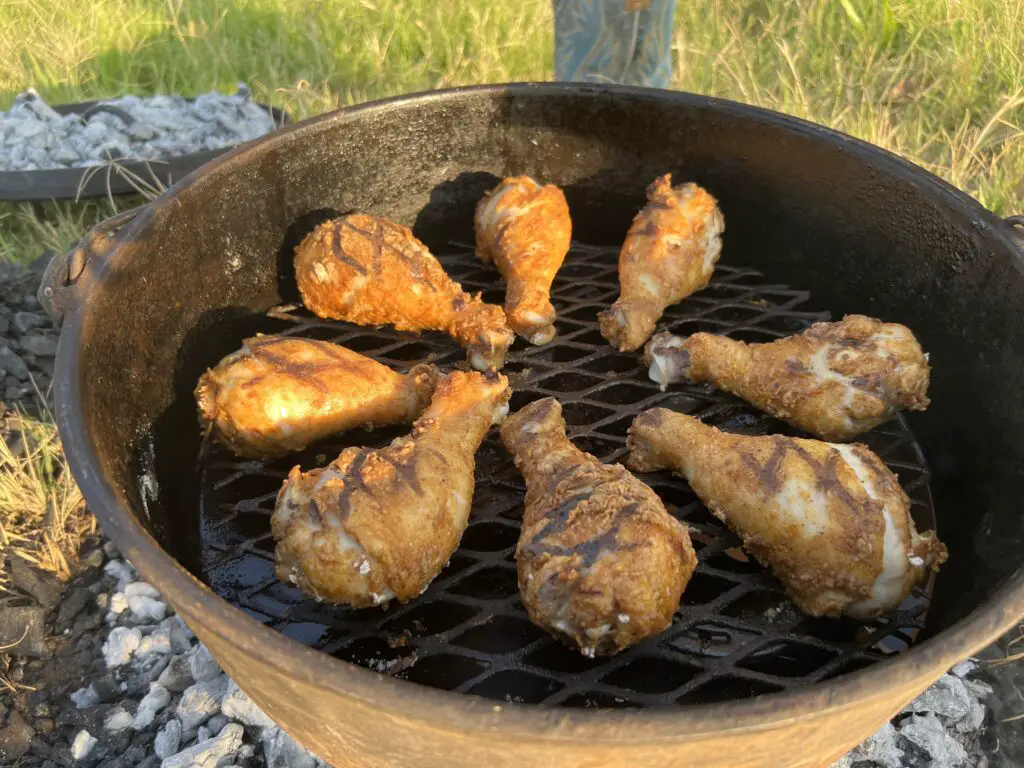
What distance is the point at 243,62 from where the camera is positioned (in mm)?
5812

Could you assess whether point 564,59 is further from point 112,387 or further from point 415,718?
point 415,718

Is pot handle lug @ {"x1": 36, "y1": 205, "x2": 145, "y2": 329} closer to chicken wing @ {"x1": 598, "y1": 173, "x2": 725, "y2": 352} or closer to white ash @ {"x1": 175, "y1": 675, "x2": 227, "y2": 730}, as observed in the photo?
white ash @ {"x1": 175, "y1": 675, "x2": 227, "y2": 730}

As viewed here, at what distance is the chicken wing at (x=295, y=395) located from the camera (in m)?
2.19

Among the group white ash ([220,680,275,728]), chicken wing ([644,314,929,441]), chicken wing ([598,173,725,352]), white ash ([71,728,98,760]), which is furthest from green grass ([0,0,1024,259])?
white ash ([220,680,275,728])

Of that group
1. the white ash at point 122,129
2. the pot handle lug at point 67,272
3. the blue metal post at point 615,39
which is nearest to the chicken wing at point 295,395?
the pot handle lug at point 67,272

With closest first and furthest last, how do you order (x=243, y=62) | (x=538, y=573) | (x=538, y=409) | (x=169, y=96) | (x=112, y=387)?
(x=538, y=573) → (x=112, y=387) → (x=538, y=409) → (x=169, y=96) → (x=243, y=62)

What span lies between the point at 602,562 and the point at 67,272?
1.51 meters

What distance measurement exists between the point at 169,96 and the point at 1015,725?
5751 mm

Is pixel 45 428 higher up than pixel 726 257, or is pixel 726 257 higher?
pixel 726 257

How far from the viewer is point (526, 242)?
2803mm

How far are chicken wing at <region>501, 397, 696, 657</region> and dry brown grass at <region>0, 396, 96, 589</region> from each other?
171cm

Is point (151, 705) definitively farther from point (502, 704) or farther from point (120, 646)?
point (502, 704)

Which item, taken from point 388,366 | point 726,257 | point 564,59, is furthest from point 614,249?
point 564,59

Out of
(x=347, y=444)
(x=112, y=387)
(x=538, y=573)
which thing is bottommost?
(x=347, y=444)
